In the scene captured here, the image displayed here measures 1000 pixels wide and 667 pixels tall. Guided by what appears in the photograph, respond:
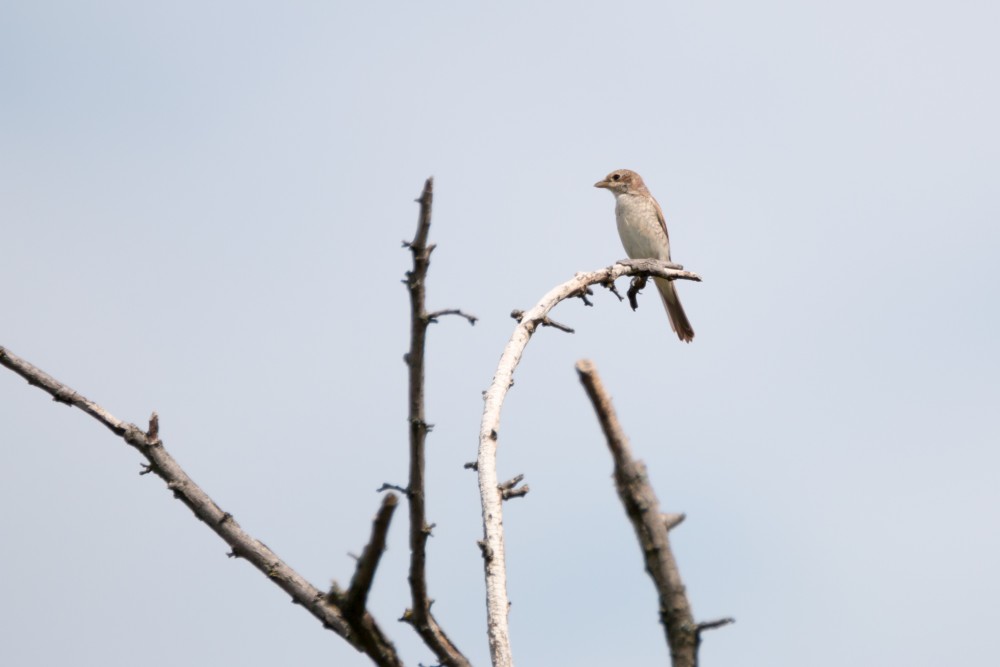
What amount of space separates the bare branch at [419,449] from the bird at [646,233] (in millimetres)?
11779

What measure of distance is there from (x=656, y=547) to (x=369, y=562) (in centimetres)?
65

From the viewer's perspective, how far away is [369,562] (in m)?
2.69

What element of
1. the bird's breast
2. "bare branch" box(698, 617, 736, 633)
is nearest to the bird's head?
the bird's breast

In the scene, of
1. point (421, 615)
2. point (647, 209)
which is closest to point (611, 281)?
point (421, 615)

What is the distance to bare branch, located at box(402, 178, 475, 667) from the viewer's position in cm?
371

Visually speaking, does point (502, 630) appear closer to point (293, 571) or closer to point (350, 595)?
point (293, 571)

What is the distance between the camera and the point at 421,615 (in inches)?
146

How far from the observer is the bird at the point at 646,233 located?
15672mm

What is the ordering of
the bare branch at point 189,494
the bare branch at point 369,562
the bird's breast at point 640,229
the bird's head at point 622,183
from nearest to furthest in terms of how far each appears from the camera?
the bare branch at point 369,562 < the bare branch at point 189,494 < the bird's breast at point 640,229 < the bird's head at point 622,183

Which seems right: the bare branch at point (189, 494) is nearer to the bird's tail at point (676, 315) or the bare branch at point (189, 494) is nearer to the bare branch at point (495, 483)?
the bare branch at point (495, 483)

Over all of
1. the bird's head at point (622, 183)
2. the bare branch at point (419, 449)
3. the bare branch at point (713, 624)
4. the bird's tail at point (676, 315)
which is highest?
the bird's head at point (622, 183)

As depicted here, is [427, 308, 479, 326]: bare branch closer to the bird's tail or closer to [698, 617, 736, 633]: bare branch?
[698, 617, 736, 633]: bare branch

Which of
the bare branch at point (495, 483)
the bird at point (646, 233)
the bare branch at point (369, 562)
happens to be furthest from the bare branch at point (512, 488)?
the bird at point (646, 233)

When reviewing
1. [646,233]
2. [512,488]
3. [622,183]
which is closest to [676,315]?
[646,233]
